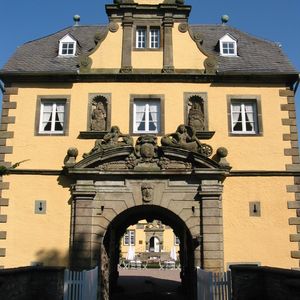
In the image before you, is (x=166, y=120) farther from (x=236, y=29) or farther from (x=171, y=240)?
(x=171, y=240)

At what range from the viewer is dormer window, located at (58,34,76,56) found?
16.5m

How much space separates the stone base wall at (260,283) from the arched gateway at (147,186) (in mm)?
1721

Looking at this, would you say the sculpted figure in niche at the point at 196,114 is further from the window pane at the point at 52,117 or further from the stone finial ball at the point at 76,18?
the stone finial ball at the point at 76,18

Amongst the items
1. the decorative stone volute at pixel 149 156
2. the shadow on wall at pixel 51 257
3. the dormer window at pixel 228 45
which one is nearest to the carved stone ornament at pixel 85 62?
the decorative stone volute at pixel 149 156

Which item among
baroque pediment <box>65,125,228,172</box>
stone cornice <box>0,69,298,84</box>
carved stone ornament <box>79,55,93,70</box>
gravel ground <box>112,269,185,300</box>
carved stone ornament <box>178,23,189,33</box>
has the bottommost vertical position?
gravel ground <box>112,269,185,300</box>

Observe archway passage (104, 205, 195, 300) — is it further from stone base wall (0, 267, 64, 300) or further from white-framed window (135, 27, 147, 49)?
white-framed window (135, 27, 147, 49)

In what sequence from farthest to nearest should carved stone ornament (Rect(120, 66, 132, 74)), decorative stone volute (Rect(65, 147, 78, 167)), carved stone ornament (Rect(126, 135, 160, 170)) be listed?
carved stone ornament (Rect(120, 66, 132, 74))
decorative stone volute (Rect(65, 147, 78, 167))
carved stone ornament (Rect(126, 135, 160, 170))

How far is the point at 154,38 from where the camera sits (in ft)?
52.6

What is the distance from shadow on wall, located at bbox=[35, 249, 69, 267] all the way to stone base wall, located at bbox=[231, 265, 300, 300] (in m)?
4.99

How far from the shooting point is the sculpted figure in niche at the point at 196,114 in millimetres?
14750

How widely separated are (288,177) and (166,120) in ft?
13.9

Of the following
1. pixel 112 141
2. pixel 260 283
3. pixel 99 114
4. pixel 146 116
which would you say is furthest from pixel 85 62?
pixel 260 283

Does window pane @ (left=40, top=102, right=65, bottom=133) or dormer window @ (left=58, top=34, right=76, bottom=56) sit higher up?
dormer window @ (left=58, top=34, right=76, bottom=56)

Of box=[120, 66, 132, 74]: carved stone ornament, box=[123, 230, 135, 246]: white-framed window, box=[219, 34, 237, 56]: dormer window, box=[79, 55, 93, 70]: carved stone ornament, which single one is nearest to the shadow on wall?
box=[79, 55, 93, 70]: carved stone ornament
